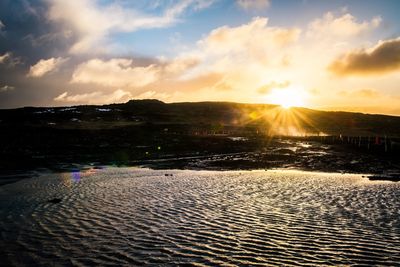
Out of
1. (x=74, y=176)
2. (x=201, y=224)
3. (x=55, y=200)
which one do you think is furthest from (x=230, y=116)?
(x=201, y=224)

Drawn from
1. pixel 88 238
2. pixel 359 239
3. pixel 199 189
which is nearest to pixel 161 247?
pixel 88 238

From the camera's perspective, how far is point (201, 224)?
16547 millimetres

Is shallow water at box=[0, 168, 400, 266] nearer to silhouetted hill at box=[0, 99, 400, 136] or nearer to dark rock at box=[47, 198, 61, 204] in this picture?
dark rock at box=[47, 198, 61, 204]

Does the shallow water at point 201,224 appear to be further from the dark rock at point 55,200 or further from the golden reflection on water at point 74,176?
the golden reflection on water at point 74,176

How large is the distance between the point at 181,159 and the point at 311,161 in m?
17.6

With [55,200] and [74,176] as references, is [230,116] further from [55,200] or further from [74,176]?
[55,200]

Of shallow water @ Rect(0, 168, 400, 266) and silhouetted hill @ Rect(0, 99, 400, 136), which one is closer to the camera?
shallow water @ Rect(0, 168, 400, 266)

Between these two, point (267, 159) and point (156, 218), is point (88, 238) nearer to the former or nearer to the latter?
point (156, 218)

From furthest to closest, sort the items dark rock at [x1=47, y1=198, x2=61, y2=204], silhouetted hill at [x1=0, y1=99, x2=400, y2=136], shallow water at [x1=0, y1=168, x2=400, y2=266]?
silhouetted hill at [x1=0, y1=99, x2=400, y2=136]
dark rock at [x1=47, y1=198, x2=61, y2=204]
shallow water at [x1=0, y1=168, x2=400, y2=266]

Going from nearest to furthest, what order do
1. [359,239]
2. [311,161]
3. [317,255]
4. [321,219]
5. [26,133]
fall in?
1. [317,255]
2. [359,239]
3. [321,219]
4. [311,161]
5. [26,133]

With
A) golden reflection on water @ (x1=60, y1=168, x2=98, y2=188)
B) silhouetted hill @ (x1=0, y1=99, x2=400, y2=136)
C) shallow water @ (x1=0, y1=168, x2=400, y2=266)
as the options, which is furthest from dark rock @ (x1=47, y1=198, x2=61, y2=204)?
silhouetted hill @ (x1=0, y1=99, x2=400, y2=136)

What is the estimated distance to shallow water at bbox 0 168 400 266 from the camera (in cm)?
1227

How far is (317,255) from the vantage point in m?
12.3

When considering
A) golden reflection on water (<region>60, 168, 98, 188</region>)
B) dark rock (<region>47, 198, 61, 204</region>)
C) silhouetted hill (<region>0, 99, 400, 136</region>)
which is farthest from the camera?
silhouetted hill (<region>0, 99, 400, 136</region>)
